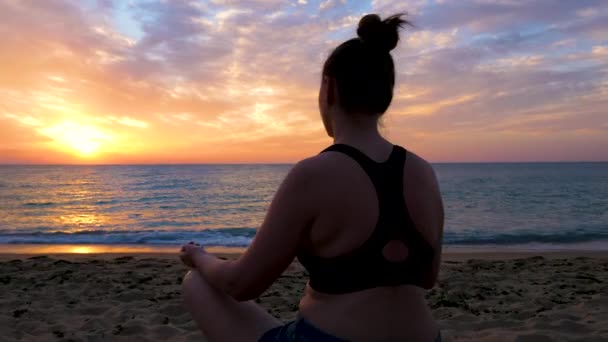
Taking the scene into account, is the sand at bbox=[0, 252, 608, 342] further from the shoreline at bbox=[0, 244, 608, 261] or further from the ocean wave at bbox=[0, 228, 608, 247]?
the ocean wave at bbox=[0, 228, 608, 247]

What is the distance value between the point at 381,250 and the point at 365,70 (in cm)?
55

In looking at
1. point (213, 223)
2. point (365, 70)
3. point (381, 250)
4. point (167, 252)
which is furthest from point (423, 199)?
point (213, 223)

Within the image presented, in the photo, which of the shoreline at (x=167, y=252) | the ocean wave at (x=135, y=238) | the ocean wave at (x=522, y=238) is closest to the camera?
the shoreline at (x=167, y=252)

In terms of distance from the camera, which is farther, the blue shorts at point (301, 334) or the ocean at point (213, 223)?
the ocean at point (213, 223)

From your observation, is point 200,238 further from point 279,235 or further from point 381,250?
point 381,250

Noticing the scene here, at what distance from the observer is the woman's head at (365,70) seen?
145 centimetres

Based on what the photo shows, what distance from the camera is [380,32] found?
59.1 inches

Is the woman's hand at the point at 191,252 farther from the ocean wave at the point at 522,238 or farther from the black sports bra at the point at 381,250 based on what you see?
the ocean wave at the point at 522,238

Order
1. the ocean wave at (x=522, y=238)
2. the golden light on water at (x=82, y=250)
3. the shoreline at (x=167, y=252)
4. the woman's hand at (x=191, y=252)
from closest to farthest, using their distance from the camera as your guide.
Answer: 1. the woman's hand at (x=191, y=252)
2. the shoreline at (x=167, y=252)
3. the golden light on water at (x=82, y=250)
4. the ocean wave at (x=522, y=238)

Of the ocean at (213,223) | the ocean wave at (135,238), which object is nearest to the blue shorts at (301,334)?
the ocean wave at (135,238)

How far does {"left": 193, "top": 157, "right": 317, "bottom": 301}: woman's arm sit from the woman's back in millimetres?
32

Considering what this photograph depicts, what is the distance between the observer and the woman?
54.4 inches

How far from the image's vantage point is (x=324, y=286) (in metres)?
1.44

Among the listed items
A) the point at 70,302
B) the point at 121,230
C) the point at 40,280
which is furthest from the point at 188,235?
the point at 70,302
